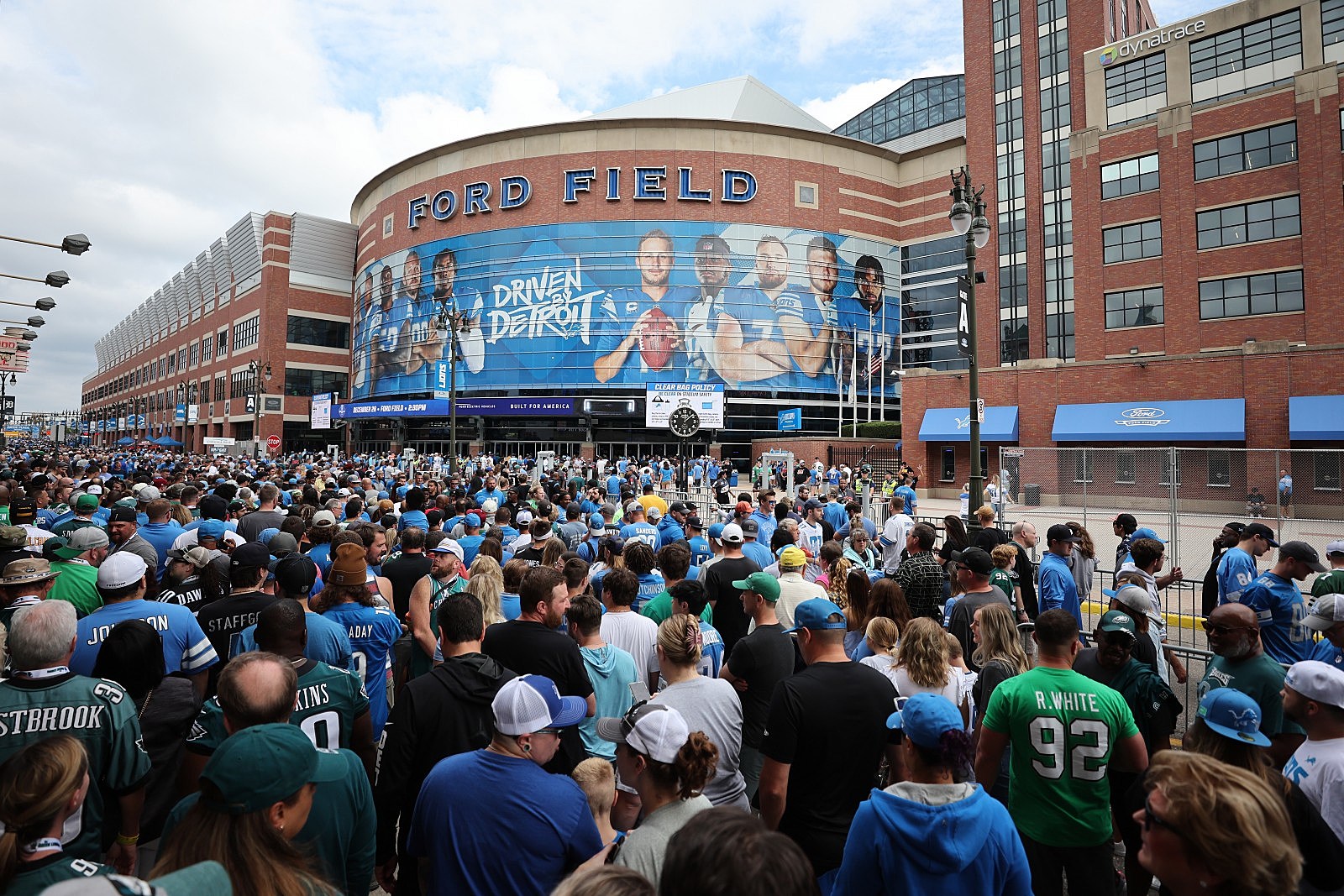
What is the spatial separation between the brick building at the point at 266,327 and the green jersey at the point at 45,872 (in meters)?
61.5

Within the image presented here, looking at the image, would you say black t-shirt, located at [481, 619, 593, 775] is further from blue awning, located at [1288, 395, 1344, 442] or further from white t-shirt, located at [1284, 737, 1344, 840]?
blue awning, located at [1288, 395, 1344, 442]

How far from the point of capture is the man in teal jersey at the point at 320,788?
110 inches

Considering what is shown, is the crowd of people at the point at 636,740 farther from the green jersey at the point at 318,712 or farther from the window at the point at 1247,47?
the window at the point at 1247,47

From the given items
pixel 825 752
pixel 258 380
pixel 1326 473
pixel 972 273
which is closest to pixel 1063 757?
pixel 825 752

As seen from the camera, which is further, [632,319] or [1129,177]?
[632,319]

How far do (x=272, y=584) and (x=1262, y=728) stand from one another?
753cm

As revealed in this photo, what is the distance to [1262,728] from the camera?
13.7ft

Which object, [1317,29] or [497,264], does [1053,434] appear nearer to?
[1317,29]

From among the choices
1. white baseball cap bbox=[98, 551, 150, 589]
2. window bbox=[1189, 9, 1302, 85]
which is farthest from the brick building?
window bbox=[1189, 9, 1302, 85]

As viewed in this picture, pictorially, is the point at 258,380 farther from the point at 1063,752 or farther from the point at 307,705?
the point at 1063,752

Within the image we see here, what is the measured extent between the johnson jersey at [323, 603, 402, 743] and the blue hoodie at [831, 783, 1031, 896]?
379 centimetres

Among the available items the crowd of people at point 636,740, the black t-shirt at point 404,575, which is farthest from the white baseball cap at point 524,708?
the black t-shirt at point 404,575

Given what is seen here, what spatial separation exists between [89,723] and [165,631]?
4.74 feet

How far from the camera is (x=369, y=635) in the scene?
202 inches
